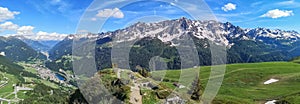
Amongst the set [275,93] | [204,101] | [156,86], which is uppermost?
[156,86]

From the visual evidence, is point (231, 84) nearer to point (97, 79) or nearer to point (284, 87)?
point (284, 87)

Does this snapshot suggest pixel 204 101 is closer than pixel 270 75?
Yes

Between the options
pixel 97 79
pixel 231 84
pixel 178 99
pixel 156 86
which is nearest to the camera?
pixel 178 99

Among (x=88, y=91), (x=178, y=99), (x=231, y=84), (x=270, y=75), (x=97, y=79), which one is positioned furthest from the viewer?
(x=270, y=75)

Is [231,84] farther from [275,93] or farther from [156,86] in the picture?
[156,86]

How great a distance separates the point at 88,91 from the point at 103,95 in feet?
9.06

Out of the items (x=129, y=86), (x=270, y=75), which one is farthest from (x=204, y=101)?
(x=270, y=75)

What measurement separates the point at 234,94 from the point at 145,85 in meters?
90.7

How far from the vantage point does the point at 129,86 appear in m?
34.5

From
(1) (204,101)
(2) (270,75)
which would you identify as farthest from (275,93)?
(1) (204,101)

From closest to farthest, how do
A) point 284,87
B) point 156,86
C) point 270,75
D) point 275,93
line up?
point 156,86
point 275,93
point 284,87
point 270,75

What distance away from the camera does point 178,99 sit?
106 ft

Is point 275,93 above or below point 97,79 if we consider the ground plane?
below

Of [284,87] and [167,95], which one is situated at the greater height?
[167,95]
